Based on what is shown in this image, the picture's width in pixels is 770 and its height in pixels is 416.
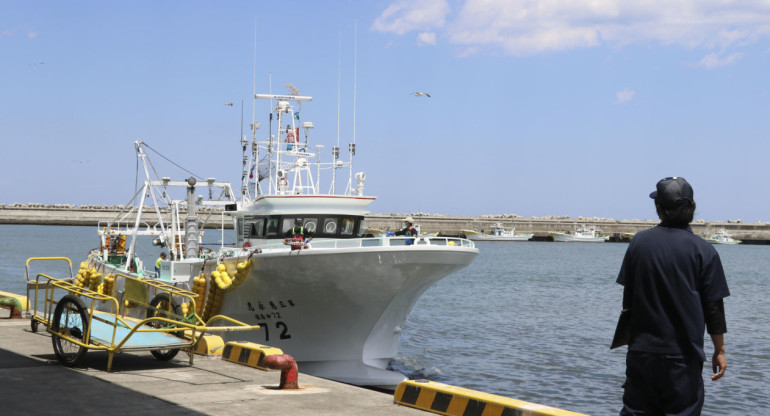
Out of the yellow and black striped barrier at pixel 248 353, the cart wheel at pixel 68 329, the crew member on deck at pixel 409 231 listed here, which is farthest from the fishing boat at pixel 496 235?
the cart wheel at pixel 68 329

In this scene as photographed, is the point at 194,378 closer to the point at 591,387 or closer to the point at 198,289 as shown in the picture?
the point at 198,289

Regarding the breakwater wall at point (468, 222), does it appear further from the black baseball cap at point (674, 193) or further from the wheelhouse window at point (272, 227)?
the black baseball cap at point (674, 193)

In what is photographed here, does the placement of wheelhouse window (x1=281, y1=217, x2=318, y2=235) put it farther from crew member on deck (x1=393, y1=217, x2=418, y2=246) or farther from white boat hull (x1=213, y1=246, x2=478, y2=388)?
crew member on deck (x1=393, y1=217, x2=418, y2=246)

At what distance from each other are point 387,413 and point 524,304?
104ft

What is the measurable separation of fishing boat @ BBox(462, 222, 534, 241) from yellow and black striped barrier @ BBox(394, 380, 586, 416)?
12658 centimetres

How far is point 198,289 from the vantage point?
18.2 metres

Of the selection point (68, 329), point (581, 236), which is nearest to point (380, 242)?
point (68, 329)

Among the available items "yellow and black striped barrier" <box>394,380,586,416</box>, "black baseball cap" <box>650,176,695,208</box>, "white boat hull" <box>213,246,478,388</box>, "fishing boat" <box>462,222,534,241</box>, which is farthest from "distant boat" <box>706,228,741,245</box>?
"black baseball cap" <box>650,176,695,208</box>

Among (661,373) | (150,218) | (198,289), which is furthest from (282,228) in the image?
(150,218)

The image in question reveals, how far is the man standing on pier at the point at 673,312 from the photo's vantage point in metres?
5.05

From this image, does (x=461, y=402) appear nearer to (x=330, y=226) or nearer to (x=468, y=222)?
(x=330, y=226)

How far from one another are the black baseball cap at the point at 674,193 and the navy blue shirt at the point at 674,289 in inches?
6.6

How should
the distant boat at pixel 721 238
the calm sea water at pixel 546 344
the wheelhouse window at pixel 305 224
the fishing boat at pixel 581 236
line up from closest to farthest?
the calm sea water at pixel 546 344, the wheelhouse window at pixel 305 224, the fishing boat at pixel 581 236, the distant boat at pixel 721 238

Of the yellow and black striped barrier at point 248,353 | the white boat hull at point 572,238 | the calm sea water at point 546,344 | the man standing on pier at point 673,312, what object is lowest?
the calm sea water at point 546,344
